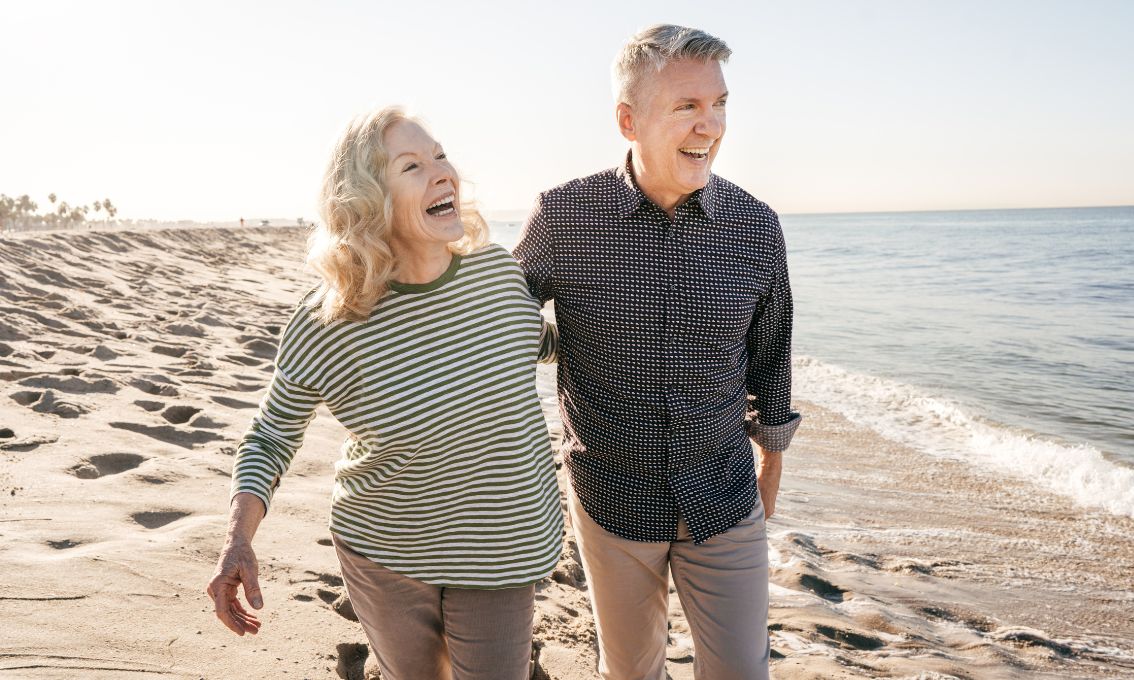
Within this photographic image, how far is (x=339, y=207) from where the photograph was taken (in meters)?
2.06

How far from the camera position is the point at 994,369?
10.9 m

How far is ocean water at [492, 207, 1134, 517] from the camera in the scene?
23.9ft

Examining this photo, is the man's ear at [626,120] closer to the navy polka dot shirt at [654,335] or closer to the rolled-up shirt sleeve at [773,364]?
the navy polka dot shirt at [654,335]

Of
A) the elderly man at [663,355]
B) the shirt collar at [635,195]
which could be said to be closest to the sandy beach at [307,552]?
the elderly man at [663,355]

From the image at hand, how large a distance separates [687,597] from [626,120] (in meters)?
1.52

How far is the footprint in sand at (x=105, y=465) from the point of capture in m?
3.90

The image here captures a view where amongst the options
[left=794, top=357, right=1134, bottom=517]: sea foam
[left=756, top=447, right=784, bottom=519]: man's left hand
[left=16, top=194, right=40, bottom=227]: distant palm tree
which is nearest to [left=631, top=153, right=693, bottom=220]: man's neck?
[left=756, top=447, right=784, bottom=519]: man's left hand

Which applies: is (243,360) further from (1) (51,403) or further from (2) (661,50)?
(2) (661,50)

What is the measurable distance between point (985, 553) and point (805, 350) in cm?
802

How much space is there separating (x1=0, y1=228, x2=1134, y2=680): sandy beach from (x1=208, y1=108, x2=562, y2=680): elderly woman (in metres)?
0.78

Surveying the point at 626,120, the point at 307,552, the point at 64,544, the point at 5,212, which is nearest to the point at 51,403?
the point at 64,544

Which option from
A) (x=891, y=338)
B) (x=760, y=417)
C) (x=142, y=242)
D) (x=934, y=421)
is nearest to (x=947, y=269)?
(x=891, y=338)

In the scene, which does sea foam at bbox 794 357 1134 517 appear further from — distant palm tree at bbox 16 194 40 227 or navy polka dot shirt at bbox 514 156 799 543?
distant palm tree at bbox 16 194 40 227

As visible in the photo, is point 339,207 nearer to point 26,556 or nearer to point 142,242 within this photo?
point 26,556
